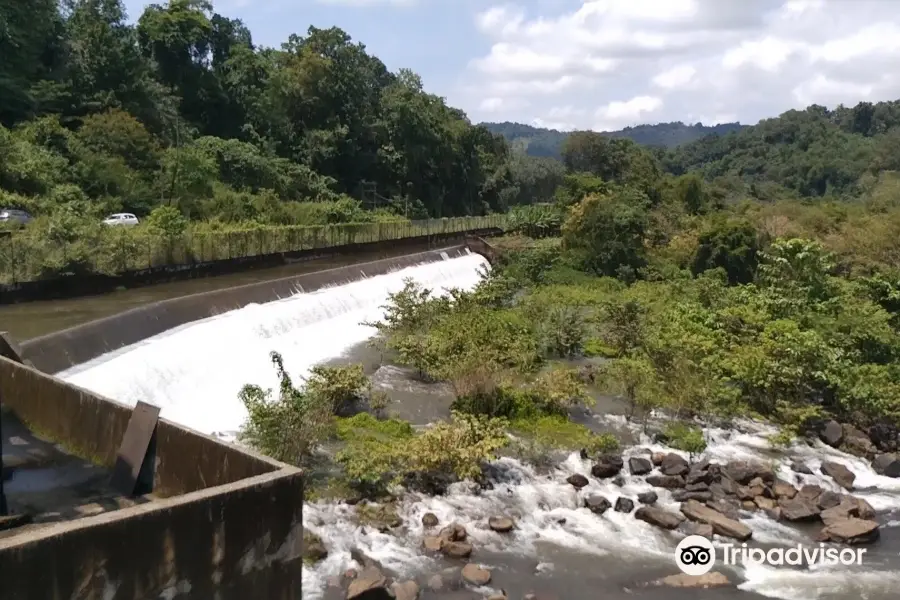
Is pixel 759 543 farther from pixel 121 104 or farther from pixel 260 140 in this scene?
pixel 260 140

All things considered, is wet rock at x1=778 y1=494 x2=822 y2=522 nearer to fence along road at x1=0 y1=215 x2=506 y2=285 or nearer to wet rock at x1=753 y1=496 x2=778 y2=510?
wet rock at x1=753 y1=496 x2=778 y2=510

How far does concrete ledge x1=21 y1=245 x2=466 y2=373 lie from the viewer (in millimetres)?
11062

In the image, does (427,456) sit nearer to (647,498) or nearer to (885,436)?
(647,498)

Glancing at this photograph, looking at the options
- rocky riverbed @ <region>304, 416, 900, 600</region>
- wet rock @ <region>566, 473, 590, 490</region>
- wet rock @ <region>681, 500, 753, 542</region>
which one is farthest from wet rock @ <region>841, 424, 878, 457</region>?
wet rock @ <region>566, 473, 590, 490</region>

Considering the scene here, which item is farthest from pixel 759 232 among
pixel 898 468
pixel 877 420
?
pixel 898 468

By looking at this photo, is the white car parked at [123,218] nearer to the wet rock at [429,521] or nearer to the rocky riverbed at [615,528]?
the rocky riverbed at [615,528]

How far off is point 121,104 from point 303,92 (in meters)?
13.7

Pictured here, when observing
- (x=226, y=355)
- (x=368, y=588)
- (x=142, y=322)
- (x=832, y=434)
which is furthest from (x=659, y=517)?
(x=142, y=322)

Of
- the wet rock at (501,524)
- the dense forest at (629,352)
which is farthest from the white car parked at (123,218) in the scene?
the wet rock at (501,524)

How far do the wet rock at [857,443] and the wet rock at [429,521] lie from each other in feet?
25.4

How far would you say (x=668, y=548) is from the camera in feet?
30.0

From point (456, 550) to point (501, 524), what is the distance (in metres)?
0.91

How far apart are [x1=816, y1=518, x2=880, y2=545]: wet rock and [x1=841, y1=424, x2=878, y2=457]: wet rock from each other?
3.30 m

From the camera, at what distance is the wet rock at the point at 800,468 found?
11.8 metres
